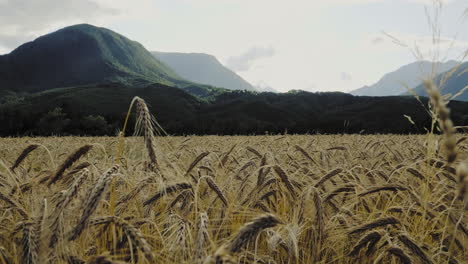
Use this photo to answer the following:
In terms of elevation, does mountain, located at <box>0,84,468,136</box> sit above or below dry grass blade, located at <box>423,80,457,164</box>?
below

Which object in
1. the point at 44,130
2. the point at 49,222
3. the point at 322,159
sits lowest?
the point at 44,130

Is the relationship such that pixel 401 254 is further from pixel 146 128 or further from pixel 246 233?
pixel 146 128

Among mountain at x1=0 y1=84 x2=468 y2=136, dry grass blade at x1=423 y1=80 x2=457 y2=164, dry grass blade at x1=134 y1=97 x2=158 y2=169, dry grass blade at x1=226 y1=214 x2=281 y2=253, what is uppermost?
dry grass blade at x1=423 y1=80 x2=457 y2=164

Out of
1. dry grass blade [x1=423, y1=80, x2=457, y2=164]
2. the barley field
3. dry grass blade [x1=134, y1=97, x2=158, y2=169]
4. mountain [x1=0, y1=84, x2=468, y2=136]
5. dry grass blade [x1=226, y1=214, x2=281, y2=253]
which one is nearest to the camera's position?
dry grass blade [x1=423, y1=80, x2=457, y2=164]

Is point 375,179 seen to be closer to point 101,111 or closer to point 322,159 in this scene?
point 322,159

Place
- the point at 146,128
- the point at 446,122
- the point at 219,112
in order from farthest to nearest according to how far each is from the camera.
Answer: the point at 219,112
the point at 146,128
the point at 446,122

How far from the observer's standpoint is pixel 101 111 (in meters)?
82.8

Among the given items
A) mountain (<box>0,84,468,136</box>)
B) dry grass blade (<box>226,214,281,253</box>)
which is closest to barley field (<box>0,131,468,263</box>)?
dry grass blade (<box>226,214,281,253</box>)

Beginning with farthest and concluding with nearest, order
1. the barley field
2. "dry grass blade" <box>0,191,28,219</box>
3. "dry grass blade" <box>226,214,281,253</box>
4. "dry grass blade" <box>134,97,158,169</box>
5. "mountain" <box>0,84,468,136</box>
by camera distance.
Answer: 1. "mountain" <box>0,84,468,136</box>
2. "dry grass blade" <box>0,191,28,219</box>
3. "dry grass blade" <box>134,97,158,169</box>
4. the barley field
5. "dry grass blade" <box>226,214,281,253</box>

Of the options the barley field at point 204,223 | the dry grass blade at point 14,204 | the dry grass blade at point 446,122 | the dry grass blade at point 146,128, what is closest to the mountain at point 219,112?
the barley field at point 204,223

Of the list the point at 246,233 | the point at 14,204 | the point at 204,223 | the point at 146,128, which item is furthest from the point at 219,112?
the point at 246,233

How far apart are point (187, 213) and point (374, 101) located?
7897 cm

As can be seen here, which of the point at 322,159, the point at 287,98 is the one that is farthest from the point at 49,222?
the point at 287,98

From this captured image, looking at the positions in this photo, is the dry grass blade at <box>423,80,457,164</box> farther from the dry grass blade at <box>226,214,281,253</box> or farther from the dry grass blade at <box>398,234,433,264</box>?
the dry grass blade at <box>398,234,433,264</box>
